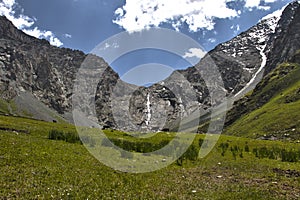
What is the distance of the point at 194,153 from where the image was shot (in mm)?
38562

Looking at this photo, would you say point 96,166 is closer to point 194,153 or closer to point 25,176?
point 25,176

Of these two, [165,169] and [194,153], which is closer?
[165,169]

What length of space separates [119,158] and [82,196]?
16.7 metres

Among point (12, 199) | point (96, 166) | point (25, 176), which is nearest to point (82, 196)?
point (12, 199)

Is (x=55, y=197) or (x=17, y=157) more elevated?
(x=17, y=157)

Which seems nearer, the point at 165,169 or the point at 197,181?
the point at 197,181

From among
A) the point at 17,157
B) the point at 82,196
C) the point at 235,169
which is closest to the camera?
the point at 82,196

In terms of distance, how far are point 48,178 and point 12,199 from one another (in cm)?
429

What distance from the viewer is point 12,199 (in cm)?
1512

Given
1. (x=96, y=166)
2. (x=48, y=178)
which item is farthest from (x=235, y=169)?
(x=48, y=178)

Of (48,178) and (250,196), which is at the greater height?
Answer: (48,178)

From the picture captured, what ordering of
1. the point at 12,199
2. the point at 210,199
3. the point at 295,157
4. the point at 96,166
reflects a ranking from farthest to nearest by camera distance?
the point at 295,157
the point at 96,166
the point at 210,199
the point at 12,199

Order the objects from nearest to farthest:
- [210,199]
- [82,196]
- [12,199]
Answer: [12,199] < [82,196] < [210,199]

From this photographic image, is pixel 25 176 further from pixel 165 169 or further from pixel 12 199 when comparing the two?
pixel 165 169
